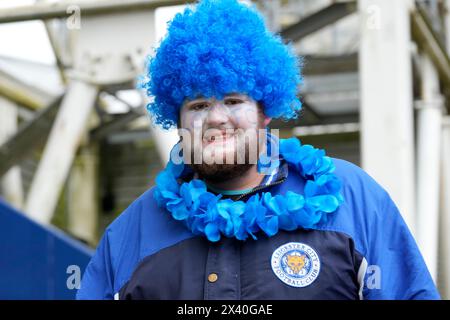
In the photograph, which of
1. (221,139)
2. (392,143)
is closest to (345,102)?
(392,143)

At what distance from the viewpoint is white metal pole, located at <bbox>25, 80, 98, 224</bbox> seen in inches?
269

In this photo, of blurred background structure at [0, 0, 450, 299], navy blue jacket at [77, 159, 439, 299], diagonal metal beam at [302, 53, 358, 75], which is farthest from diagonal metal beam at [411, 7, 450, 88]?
navy blue jacket at [77, 159, 439, 299]

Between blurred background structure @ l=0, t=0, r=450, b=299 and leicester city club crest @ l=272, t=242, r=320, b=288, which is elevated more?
blurred background structure @ l=0, t=0, r=450, b=299

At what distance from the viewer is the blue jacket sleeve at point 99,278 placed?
84.1 inches

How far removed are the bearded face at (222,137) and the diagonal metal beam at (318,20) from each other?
14.3 feet

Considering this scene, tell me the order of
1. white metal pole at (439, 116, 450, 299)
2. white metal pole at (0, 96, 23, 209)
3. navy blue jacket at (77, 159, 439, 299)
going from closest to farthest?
navy blue jacket at (77, 159, 439, 299) → white metal pole at (439, 116, 450, 299) → white metal pole at (0, 96, 23, 209)

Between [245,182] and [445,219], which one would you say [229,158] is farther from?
[445,219]

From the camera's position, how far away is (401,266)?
2.02m

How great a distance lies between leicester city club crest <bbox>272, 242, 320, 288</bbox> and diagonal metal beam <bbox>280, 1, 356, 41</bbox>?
461 cm

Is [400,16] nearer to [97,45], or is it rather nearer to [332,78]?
[97,45]

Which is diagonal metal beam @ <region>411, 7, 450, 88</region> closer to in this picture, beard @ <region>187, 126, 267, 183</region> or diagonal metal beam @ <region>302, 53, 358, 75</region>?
diagonal metal beam @ <region>302, 53, 358, 75</region>

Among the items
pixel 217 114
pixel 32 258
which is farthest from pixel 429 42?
pixel 217 114

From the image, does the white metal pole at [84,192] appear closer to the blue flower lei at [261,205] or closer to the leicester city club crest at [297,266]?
the blue flower lei at [261,205]

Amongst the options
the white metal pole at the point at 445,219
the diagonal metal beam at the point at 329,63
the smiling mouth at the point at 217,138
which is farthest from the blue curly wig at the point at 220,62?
the diagonal metal beam at the point at 329,63
